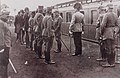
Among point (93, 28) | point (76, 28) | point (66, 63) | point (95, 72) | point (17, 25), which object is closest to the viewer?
point (95, 72)

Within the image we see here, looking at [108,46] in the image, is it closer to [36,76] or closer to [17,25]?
[36,76]

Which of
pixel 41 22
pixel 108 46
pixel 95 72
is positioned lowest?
pixel 95 72

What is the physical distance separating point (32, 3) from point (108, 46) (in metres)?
2.13

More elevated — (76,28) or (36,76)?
(76,28)

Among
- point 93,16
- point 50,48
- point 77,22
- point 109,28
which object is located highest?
point 93,16

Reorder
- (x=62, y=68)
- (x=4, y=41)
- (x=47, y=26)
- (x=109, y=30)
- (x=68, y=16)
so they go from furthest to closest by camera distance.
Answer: (x=68, y=16), (x=47, y=26), (x=62, y=68), (x=109, y=30), (x=4, y=41)

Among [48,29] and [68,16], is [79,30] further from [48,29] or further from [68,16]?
[68,16]

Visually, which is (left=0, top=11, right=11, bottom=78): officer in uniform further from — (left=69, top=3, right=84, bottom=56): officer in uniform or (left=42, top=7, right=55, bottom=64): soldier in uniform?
(left=69, top=3, right=84, bottom=56): officer in uniform

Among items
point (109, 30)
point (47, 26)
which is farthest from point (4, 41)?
point (109, 30)

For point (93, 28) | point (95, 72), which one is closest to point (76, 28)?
point (95, 72)

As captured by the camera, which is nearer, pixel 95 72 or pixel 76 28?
pixel 95 72

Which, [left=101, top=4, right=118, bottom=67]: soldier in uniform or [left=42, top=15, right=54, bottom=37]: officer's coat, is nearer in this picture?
[left=101, top=4, right=118, bottom=67]: soldier in uniform

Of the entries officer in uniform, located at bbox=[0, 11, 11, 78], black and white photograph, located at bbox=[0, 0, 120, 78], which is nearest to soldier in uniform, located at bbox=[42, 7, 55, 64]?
black and white photograph, located at bbox=[0, 0, 120, 78]

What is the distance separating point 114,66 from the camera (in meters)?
6.32
